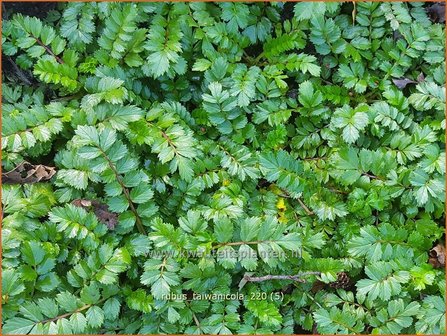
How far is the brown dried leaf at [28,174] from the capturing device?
9.37 feet

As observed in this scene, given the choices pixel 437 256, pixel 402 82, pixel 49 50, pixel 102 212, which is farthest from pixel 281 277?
pixel 49 50

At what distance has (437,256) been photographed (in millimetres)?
3016

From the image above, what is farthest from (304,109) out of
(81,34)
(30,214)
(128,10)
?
(30,214)

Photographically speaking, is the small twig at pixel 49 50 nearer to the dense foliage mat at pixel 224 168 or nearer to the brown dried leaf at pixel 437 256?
the dense foliage mat at pixel 224 168

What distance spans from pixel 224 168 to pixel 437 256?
4.31 feet

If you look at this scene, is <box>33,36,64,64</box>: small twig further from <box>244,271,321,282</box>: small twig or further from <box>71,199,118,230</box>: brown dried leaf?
<box>244,271,321,282</box>: small twig

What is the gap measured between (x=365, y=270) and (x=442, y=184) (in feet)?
2.11

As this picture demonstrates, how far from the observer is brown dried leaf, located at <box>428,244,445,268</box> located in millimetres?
2995

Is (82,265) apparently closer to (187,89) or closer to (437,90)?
(187,89)

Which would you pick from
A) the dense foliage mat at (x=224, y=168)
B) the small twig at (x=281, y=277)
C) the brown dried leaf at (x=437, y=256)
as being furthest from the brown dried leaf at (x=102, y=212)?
the brown dried leaf at (x=437, y=256)

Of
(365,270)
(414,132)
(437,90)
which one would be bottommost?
(365,270)

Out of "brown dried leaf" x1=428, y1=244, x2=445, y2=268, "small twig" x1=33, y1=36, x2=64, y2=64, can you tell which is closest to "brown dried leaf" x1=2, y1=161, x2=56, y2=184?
"small twig" x1=33, y1=36, x2=64, y2=64

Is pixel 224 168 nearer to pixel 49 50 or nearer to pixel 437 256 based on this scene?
pixel 49 50

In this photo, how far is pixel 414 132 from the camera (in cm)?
306
